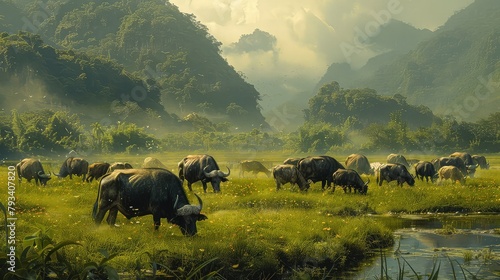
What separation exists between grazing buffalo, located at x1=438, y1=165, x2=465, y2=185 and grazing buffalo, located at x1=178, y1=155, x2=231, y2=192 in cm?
1464

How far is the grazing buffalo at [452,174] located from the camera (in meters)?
33.7

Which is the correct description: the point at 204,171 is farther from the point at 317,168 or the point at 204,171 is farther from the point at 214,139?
the point at 214,139


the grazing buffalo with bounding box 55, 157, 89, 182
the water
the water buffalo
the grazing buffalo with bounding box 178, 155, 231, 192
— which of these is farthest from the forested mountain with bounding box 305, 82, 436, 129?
the water

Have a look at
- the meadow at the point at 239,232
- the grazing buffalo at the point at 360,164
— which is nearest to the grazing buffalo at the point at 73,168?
the meadow at the point at 239,232

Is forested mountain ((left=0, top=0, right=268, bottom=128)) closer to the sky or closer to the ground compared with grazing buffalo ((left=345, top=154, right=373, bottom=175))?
closer to the sky

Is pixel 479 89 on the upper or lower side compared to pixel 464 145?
upper

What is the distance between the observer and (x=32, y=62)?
111 metres

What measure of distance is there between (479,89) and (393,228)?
16835cm

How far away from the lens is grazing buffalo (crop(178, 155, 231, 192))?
84.1 ft

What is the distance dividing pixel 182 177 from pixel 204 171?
6.30 ft

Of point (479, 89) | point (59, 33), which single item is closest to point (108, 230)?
point (479, 89)

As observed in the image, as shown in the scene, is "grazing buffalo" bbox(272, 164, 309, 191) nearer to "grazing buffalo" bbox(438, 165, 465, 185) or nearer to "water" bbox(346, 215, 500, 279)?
"water" bbox(346, 215, 500, 279)

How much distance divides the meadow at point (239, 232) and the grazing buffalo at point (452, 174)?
6.59 metres

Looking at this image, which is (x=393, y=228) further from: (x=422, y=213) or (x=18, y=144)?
(x=18, y=144)
